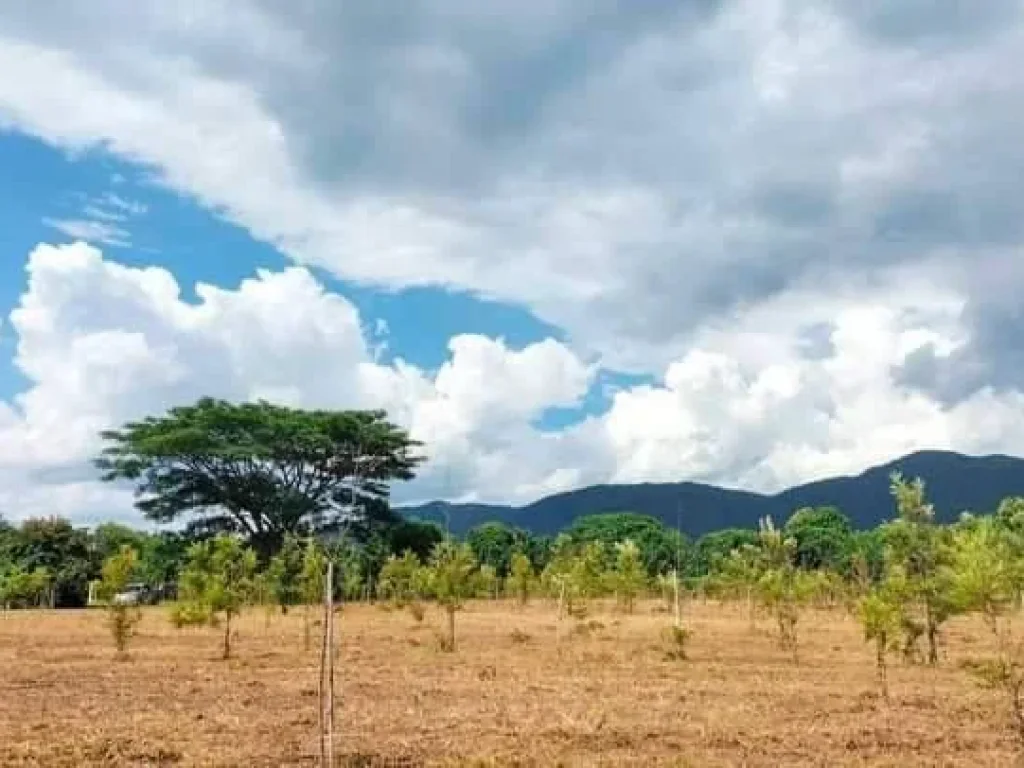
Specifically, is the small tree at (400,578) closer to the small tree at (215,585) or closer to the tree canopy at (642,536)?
the small tree at (215,585)

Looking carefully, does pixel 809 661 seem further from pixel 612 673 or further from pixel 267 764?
pixel 267 764

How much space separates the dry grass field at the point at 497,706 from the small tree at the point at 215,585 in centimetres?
124

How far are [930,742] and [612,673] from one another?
33.8 ft

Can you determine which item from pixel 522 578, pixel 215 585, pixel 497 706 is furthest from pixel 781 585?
pixel 522 578

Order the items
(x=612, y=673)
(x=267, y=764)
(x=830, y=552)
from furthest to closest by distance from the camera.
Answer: (x=830, y=552)
(x=612, y=673)
(x=267, y=764)

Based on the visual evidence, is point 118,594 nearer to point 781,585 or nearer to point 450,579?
point 450,579

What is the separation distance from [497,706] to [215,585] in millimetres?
16351

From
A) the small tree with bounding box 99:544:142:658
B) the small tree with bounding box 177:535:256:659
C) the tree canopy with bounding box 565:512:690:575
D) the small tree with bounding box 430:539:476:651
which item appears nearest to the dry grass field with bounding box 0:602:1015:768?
the small tree with bounding box 99:544:142:658

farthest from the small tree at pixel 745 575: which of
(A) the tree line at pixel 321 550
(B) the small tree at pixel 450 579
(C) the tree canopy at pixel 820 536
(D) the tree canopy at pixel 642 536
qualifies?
(C) the tree canopy at pixel 820 536

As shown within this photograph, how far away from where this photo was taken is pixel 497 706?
66.2 ft

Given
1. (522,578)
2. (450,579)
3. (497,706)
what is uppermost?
(522,578)

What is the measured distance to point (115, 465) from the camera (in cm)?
6706

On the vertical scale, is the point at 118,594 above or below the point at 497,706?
above

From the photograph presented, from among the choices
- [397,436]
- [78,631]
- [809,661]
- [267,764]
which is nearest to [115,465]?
[397,436]
